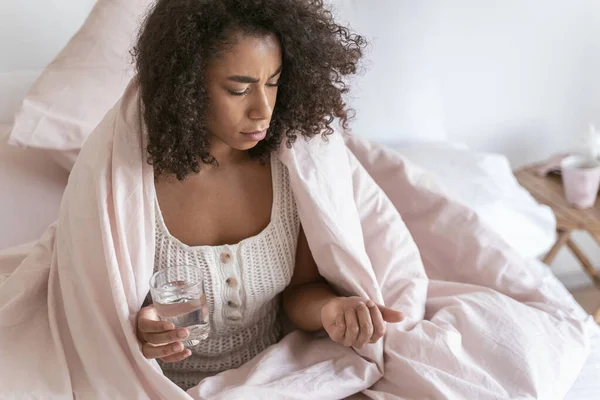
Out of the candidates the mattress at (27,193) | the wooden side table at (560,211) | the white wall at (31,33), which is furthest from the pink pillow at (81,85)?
the wooden side table at (560,211)

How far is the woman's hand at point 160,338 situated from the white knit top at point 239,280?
0.12 metres

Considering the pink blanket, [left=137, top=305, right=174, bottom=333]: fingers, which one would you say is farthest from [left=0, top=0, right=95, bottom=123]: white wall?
[left=137, top=305, right=174, bottom=333]: fingers

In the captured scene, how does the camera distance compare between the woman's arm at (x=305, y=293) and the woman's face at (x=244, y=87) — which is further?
the woman's arm at (x=305, y=293)

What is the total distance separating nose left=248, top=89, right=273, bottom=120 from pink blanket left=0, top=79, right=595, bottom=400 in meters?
0.16

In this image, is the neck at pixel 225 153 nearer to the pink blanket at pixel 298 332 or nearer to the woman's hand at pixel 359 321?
the pink blanket at pixel 298 332

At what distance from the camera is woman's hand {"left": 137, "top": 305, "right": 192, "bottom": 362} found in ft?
3.27

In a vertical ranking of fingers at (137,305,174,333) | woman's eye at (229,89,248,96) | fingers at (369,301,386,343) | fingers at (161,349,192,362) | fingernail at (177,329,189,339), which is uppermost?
woman's eye at (229,89,248,96)

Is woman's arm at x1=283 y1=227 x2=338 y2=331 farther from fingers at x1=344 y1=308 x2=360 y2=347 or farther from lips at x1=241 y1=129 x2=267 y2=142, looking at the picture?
lips at x1=241 y1=129 x2=267 y2=142

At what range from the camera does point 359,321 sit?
107 centimetres

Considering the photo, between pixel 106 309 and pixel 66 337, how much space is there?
94mm

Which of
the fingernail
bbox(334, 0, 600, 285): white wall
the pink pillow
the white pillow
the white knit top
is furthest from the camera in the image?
bbox(334, 0, 600, 285): white wall

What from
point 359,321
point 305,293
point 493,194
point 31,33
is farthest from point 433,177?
point 31,33

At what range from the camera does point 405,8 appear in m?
1.84

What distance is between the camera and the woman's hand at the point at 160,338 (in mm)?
997
